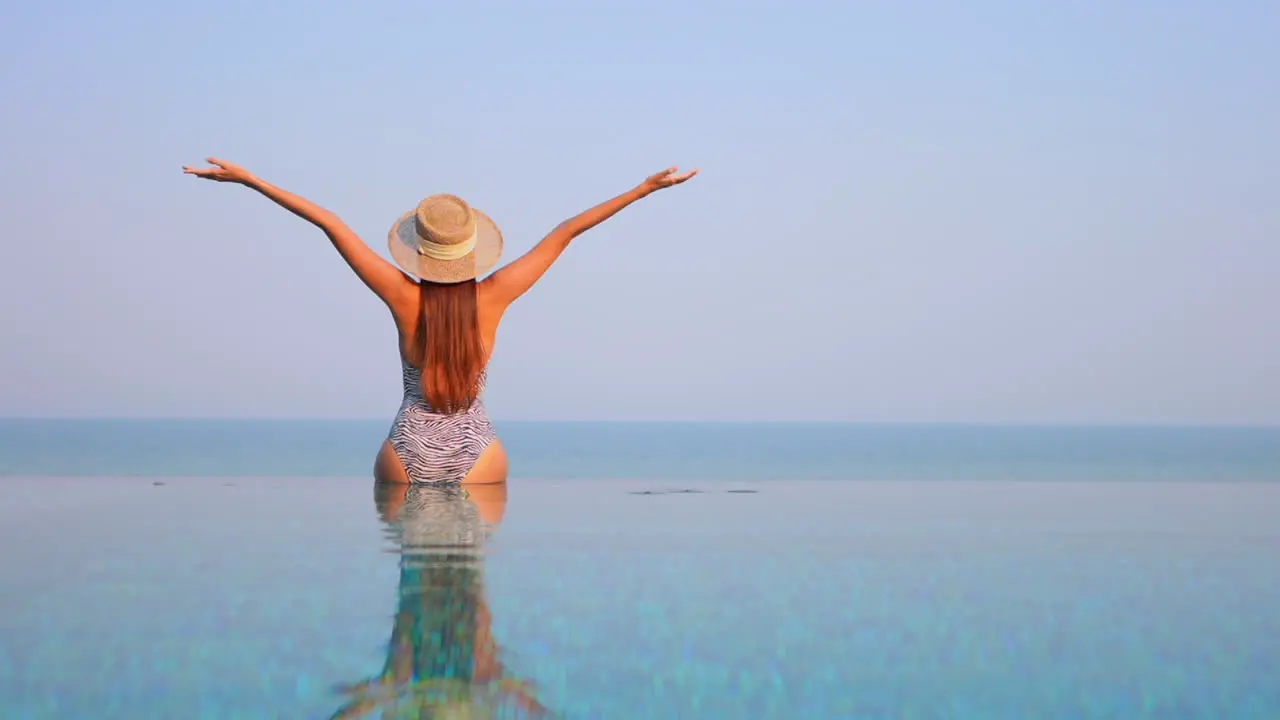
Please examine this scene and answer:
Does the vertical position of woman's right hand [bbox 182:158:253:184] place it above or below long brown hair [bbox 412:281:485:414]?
above

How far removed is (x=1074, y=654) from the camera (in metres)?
3.91

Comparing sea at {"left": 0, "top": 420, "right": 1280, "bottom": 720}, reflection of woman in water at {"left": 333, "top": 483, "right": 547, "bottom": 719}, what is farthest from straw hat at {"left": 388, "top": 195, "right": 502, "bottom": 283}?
reflection of woman in water at {"left": 333, "top": 483, "right": 547, "bottom": 719}

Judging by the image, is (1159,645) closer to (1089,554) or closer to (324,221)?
(1089,554)

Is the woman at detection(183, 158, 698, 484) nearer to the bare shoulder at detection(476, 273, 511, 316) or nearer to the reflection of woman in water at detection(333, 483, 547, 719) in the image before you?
the bare shoulder at detection(476, 273, 511, 316)

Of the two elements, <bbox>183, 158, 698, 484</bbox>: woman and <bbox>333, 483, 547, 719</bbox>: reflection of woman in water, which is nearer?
<bbox>333, 483, 547, 719</bbox>: reflection of woman in water

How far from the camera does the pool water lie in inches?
130

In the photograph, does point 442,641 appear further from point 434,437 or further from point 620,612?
point 434,437

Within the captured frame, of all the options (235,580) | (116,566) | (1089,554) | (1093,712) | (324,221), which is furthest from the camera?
(324,221)

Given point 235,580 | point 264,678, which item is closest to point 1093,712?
point 264,678

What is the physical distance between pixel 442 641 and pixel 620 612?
0.85 metres

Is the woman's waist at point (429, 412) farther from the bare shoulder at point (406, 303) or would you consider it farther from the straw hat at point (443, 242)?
the straw hat at point (443, 242)

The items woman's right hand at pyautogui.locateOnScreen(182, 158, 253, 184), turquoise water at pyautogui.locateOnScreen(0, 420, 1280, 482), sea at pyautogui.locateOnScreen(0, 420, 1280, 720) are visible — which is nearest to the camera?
sea at pyautogui.locateOnScreen(0, 420, 1280, 720)

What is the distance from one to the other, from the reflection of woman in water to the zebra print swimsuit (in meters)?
1.30

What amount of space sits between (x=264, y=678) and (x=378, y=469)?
17.5ft
